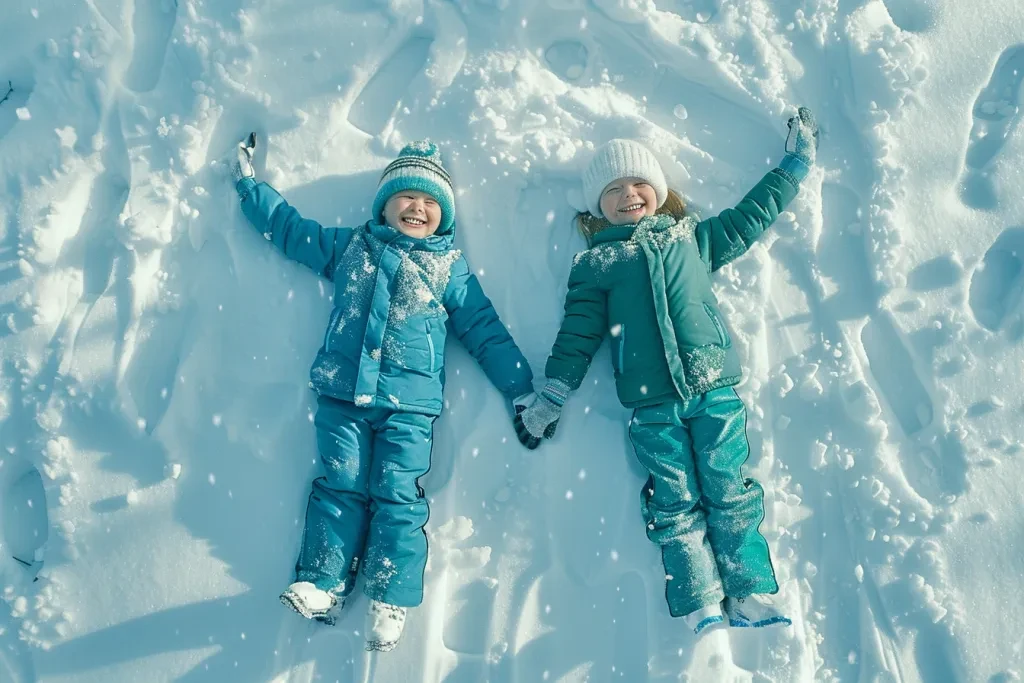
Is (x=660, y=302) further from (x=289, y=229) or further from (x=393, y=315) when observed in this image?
(x=289, y=229)

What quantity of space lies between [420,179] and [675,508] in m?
1.48

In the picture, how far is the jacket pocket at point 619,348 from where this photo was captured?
257 cm

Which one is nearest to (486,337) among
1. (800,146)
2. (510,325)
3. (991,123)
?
(510,325)

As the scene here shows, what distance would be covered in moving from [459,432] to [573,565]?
2.06 feet

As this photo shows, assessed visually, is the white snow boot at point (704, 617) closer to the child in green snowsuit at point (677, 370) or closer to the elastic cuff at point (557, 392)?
the child in green snowsuit at point (677, 370)

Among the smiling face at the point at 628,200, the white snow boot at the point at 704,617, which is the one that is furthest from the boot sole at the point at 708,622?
the smiling face at the point at 628,200

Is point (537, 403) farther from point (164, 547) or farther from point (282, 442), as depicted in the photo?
point (164, 547)

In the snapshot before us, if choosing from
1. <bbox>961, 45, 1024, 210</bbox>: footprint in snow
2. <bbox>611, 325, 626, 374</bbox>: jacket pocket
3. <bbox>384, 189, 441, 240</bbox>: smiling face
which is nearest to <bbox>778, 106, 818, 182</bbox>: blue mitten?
<bbox>961, 45, 1024, 210</bbox>: footprint in snow

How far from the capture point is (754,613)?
2389mm

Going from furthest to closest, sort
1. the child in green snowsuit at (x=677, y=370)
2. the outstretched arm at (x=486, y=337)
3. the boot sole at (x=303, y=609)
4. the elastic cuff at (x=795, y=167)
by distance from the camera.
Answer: the elastic cuff at (x=795, y=167) < the outstretched arm at (x=486, y=337) < the child in green snowsuit at (x=677, y=370) < the boot sole at (x=303, y=609)

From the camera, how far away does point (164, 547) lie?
270 centimetres

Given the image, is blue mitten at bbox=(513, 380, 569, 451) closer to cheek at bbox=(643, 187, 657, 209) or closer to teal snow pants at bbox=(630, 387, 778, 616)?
teal snow pants at bbox=(630, 387, 778, 616)

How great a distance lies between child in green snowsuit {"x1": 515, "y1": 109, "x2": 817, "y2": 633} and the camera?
243cm

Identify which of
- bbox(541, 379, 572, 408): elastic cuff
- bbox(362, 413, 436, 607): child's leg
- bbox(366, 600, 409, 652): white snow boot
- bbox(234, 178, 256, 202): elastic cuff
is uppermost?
bbox(234, 178, 256, 202): elastic cuff
